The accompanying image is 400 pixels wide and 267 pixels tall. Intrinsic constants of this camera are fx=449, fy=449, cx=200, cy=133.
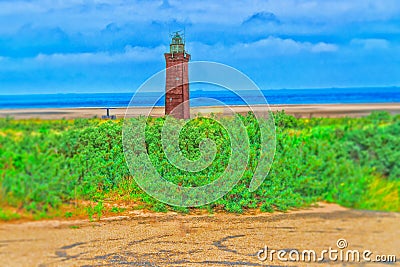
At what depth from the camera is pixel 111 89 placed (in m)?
7.93

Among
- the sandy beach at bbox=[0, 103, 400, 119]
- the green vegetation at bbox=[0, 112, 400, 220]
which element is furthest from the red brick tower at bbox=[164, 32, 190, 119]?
the green vegetation at bbox=[0, 112, 400, 220]

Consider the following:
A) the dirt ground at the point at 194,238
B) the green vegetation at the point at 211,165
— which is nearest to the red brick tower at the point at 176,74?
the green vegetation at the point at 211,165

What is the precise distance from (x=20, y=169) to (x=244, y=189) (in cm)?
287

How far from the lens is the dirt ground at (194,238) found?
4.90 m

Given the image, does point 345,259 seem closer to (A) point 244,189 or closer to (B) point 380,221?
(B) point 380,221

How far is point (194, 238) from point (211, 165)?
1.15 meters

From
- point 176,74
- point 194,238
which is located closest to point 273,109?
point 176,74

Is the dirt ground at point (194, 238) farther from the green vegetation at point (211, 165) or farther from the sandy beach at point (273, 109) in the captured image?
the sandy beach at point (273, 109)

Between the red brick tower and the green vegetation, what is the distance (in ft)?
4.16

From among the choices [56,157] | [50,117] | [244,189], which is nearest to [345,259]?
[244,189]

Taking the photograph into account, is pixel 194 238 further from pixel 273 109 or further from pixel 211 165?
pixel 273 109

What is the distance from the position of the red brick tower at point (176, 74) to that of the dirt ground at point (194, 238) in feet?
7.40

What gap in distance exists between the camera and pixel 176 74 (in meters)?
7.55

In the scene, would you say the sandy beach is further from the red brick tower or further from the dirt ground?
the dirt ground
